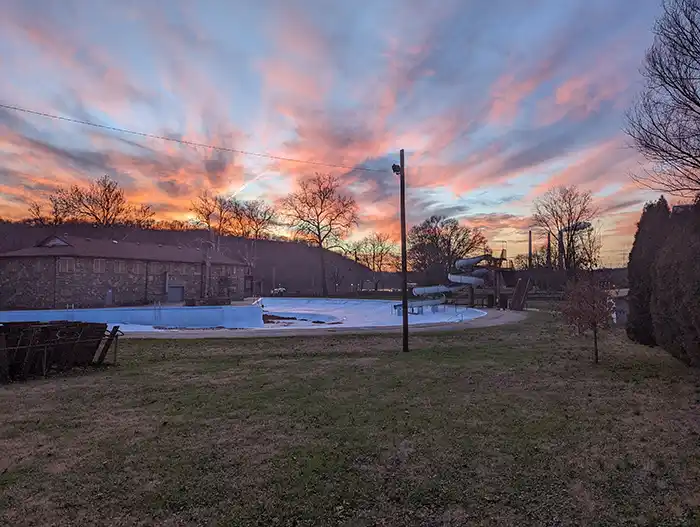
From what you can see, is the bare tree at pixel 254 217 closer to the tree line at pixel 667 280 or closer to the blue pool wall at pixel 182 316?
the blue pool wall at pixel 182 316

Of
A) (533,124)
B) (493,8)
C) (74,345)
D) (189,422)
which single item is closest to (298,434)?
(189,422)

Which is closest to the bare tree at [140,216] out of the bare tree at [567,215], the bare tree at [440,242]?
the bare tree at [440,242]

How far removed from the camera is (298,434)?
203 inches

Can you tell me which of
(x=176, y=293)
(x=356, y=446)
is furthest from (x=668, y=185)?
(x=176, y=293)

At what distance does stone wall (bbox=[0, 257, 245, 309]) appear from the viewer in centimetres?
2856

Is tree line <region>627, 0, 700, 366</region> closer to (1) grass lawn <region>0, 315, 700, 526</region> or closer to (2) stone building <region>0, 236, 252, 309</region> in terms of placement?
(1) grass lawn <region>0, 315, 700, 526</region>

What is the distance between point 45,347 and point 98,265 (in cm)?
2461

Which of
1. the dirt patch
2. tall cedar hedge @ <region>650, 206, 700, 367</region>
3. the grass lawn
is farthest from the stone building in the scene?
tall cedar hedge @ <region>650, 206, 700, 367</region>

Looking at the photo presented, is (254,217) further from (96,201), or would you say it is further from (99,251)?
(99,251)

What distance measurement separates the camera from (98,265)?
30.4m

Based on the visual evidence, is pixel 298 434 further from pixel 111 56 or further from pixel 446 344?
pixel 111 56

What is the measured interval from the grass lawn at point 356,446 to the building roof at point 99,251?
81.3 feet

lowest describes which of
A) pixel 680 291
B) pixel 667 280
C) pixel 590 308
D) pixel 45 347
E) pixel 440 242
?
pixel 45 347

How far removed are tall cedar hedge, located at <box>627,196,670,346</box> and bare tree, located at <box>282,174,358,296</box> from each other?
142 feet
